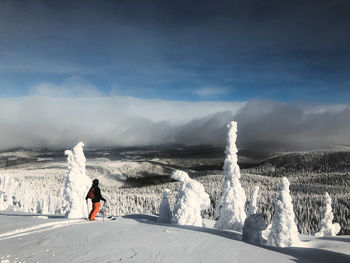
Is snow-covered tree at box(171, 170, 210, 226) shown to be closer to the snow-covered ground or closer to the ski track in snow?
the snow-covered ground

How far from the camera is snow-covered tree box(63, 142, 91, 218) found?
34.3 meters

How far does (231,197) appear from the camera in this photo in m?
35.2

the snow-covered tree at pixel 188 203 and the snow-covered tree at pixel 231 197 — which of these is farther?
the snow-covered tree at pixel 231 197

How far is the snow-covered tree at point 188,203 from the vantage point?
28719 mm

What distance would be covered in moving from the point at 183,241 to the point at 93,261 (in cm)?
537

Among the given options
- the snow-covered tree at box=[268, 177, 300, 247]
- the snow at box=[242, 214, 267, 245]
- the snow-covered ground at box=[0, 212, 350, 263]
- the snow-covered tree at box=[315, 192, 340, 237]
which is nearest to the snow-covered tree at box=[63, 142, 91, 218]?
the snow-covered ground at box=[0, 212, 350, 263]

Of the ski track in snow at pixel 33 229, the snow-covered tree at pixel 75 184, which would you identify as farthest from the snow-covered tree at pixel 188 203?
the snow-covered tree at pixel 75 184

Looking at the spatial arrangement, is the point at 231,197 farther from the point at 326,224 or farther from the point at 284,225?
the point at 326,224

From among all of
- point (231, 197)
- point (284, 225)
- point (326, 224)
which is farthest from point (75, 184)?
point (326, 224)

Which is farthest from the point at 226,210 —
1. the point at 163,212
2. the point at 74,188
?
the point at 74,188

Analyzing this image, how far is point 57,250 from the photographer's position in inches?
550

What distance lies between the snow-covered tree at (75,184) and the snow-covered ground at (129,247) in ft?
48.7

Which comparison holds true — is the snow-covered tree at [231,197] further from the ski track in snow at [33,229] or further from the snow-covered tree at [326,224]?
the snow-covered tree at [326,224]

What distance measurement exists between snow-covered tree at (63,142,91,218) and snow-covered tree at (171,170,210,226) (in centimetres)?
1246
